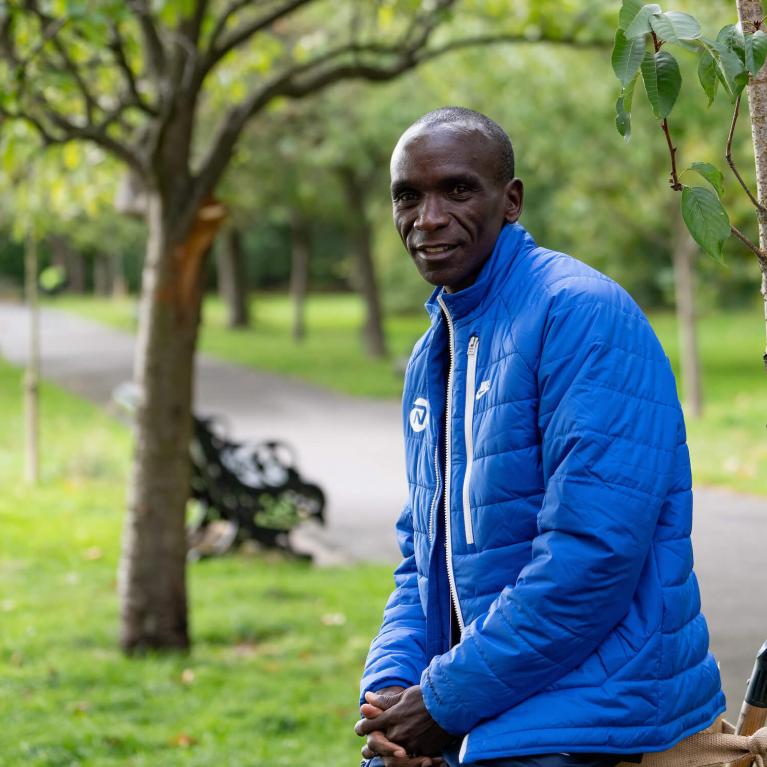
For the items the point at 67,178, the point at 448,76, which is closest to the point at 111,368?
the point at 448,76

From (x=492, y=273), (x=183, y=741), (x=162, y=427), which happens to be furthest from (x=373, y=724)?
(x=162, y=427)

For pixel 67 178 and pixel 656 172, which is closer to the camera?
pixel 67 178

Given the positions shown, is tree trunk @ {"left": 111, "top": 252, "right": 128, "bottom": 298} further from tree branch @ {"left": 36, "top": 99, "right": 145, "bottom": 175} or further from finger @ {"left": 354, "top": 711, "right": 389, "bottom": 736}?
finger @ {"left": 354, "top": 711, "right": 389, "bottom": 736}

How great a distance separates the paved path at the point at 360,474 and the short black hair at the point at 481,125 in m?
3.87

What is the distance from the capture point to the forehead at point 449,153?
2.38 m

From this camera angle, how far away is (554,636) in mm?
2125

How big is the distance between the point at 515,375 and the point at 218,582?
743cm

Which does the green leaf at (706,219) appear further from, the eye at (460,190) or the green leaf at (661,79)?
the eye at (460,190)

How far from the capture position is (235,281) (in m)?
42.2

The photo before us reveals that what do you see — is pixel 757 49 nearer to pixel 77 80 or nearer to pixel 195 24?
pixel 77 80

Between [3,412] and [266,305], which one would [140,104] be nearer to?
[3,412]

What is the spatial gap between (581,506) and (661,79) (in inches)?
29.5

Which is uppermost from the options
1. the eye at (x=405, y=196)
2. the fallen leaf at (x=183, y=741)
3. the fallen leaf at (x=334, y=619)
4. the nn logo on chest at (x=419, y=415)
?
the eye at (x=405, y=196)

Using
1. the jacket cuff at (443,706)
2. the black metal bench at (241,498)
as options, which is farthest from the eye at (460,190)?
the black metal bench at (241,498)
